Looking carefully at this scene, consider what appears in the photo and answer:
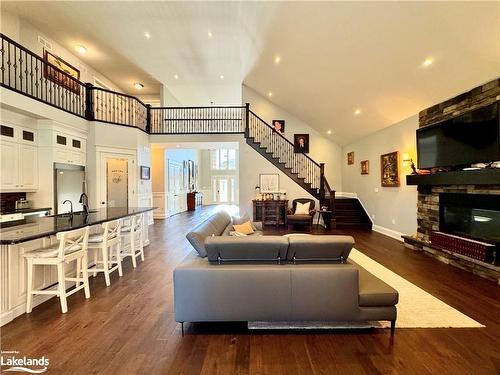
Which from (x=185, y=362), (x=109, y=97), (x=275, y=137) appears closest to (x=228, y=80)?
(x=275, y=137)

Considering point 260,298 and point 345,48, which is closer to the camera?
point 260,298

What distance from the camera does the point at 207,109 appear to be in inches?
389

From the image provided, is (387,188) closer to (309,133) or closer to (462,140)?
(462,140)

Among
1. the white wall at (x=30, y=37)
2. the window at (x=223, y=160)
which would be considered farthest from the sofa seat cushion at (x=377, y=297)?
the window at (x=223, y=160)

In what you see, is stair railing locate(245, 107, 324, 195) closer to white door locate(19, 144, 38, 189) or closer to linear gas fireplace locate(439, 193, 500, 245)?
linear gas fireplace locate(439, 193, 500, 245)

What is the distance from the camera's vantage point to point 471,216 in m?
4.38

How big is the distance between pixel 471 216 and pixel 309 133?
6.55 metres

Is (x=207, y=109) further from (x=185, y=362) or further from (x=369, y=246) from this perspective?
(x=185, y=362)

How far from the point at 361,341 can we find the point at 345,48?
5035 mm

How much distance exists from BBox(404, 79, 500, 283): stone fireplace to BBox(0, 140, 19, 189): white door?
8.17 meters

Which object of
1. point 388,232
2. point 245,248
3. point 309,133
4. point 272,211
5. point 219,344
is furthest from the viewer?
point 309,133

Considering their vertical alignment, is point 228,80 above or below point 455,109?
above

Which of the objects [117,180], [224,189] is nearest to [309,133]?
[117,180]

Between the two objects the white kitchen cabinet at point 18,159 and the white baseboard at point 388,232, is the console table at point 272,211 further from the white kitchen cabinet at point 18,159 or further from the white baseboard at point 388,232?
the white kitchen cabinet at point 18,159
